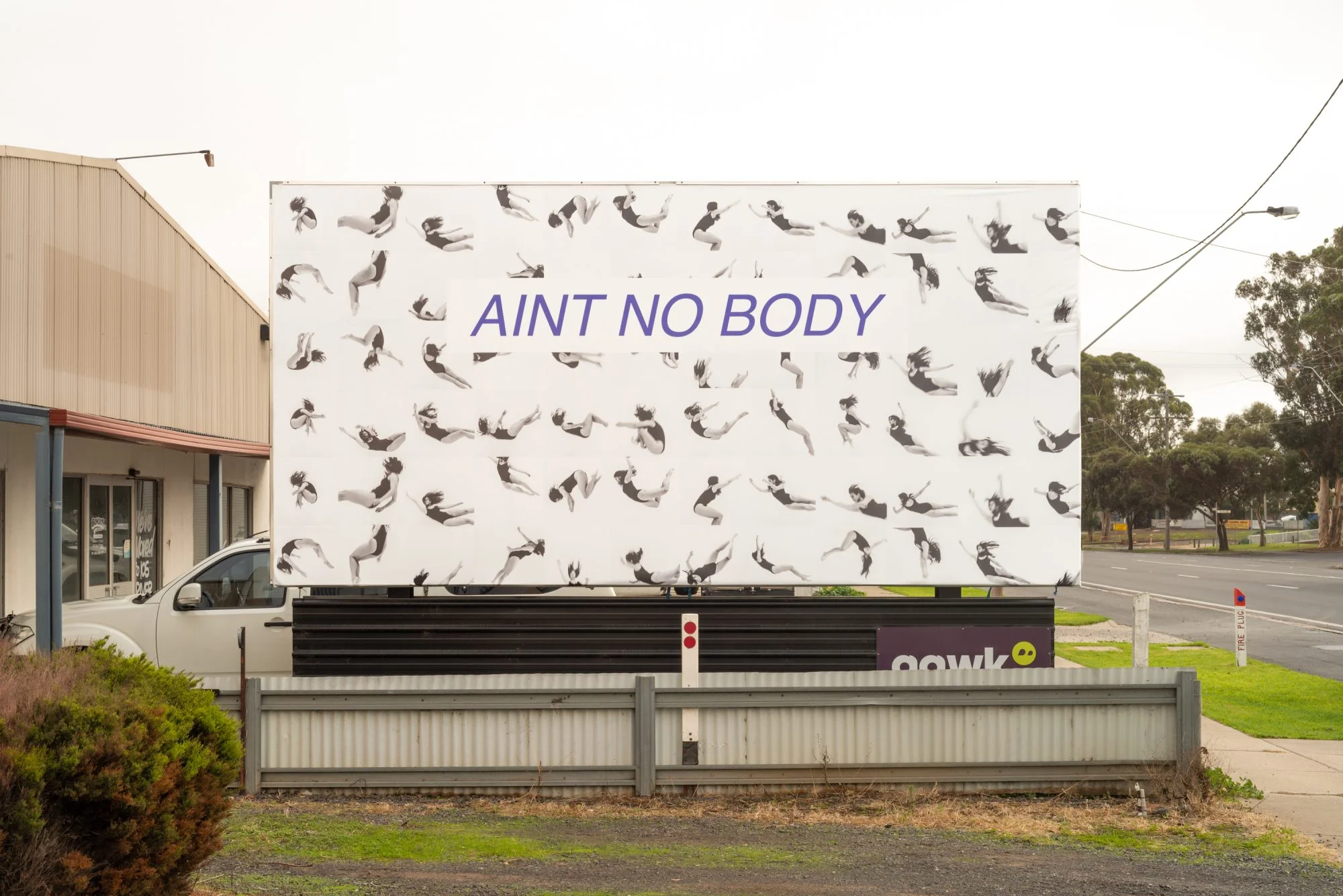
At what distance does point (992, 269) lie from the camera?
845 centimetres

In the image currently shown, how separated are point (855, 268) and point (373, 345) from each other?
369 cm

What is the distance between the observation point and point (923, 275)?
844cm

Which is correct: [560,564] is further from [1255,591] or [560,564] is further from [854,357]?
[1255,591]

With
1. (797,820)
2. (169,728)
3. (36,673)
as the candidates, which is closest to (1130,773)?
(797,820)

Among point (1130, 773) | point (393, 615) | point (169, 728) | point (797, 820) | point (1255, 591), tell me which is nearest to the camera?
point (169, 728)

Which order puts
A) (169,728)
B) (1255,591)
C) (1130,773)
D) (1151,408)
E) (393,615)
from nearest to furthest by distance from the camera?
(169,728), (1130,773), (393,615), (1255,591), (1151,408)

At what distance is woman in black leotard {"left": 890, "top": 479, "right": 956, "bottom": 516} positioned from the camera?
8367mm

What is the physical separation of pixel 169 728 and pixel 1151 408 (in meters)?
81.3

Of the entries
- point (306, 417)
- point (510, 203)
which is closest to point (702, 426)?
point (510, 203)

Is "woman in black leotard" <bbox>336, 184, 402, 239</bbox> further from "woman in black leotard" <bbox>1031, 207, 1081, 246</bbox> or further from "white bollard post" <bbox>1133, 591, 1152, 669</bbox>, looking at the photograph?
"white bollard post" <bbox>1133, 591, 1152, 669</bbox>

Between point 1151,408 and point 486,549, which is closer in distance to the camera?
point 486,549

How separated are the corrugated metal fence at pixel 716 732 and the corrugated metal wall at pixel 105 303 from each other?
28.2ft

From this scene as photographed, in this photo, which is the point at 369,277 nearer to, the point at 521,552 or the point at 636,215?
the point at 636,215

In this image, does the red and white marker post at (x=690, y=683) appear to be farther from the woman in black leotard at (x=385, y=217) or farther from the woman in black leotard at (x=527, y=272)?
the woman in black leotard at (x=385, y=217)
